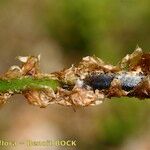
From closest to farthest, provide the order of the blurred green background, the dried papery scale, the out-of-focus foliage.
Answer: the dried papery scale → the blurred green background → the out-of-focus foliage

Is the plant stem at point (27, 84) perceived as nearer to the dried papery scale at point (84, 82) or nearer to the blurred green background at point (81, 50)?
the dried papery scale at point (84, 82)

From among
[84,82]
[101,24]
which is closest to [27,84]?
[84,82]

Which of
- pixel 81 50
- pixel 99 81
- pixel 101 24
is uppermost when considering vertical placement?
pixel 101 24

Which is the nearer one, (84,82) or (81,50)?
(84,82)

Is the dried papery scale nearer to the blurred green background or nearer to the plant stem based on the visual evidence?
the plant stem

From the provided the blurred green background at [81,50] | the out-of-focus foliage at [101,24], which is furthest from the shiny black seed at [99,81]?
the out-of-focus foliage at [101,24]

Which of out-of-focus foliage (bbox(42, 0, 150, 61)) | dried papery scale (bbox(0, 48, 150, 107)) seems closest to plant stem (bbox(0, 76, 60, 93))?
dried papery scale (bbox(0, 48, 150, 107))

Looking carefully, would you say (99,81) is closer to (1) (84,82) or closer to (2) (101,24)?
(1) (84,82)
